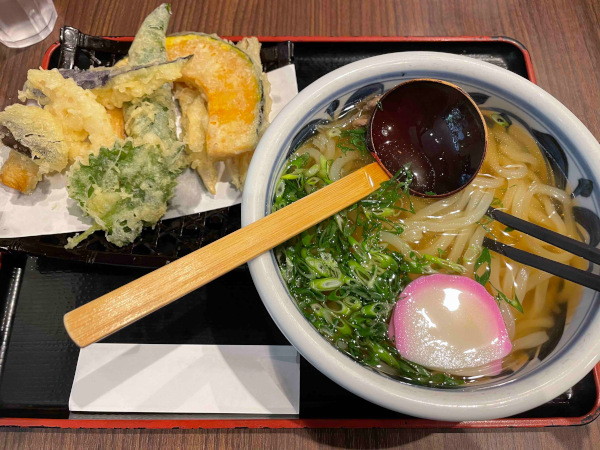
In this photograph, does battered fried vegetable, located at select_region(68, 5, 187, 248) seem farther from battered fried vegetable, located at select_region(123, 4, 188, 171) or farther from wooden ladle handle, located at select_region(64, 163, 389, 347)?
wooden ladle handle, located at select_region(64, 163, 389, 347)

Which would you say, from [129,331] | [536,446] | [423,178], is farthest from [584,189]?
[129,331]

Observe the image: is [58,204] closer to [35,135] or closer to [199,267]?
[35,135]

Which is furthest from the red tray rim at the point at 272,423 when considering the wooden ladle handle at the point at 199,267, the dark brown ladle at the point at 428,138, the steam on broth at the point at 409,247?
the dark brown ladle at the point at 428,138

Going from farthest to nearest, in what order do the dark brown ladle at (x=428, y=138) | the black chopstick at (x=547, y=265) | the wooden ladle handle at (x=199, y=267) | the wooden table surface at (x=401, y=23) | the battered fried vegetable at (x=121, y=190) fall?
the wooden table surface at (x=401, y=23)
the battered fried vegetable at (x=121, y=190)
the dark brown ladle at (x=428, y=138)
the black chopstick at (x=547, y=265)
the wooden ladle handle at (x=199, y=267)

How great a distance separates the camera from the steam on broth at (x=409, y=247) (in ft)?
3.51

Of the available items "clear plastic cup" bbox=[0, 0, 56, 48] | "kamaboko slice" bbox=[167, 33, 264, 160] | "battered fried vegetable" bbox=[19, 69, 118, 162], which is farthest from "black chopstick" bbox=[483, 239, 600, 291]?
"clear plastic cup" bbox=[0, 0, 56, 48]

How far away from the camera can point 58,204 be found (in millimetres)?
1446

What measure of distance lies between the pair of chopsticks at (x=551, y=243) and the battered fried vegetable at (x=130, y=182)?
3.35 ft

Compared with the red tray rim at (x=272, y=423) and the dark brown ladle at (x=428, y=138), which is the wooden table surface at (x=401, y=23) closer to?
the dark brown ladle at (x=428, y=138)

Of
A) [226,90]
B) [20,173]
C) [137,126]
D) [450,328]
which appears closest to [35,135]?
[20,173]

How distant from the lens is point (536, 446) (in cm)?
131

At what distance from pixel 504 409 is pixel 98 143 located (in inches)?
56.2

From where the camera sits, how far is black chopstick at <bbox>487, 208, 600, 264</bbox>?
997 millimetres

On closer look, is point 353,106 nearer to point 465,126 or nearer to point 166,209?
point 465,126
